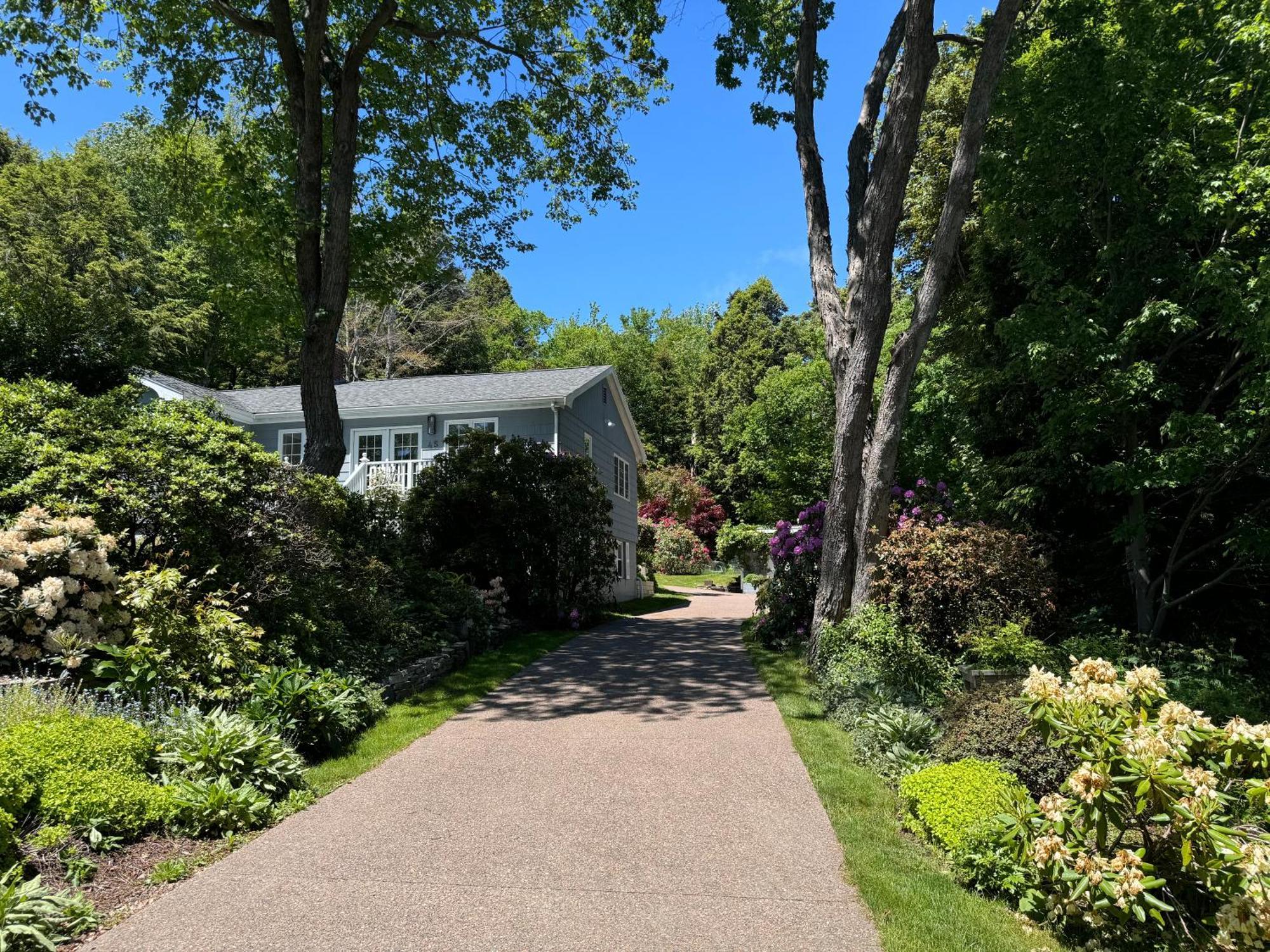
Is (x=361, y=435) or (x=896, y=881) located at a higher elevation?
(x=361, y=435)

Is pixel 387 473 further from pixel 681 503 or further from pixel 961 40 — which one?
pixel 681 503

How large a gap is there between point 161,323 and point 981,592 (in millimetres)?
27100

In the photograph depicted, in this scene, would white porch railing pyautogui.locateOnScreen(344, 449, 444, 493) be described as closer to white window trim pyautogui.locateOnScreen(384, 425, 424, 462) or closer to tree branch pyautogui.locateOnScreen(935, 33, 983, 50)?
white window trim pyautogui.locateOnScreen(384, 425, 424, 462)

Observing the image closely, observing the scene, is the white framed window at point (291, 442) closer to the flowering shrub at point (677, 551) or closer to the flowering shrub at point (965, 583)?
the flowering shrub at point (965, 583)

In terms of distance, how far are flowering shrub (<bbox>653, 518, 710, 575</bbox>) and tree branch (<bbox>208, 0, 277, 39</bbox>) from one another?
25.4m

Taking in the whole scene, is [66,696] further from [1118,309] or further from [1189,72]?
[1189,72]

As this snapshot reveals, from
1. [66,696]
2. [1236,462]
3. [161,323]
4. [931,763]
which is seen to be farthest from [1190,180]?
[161,323]

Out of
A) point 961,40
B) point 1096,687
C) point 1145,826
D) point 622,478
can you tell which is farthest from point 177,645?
point 622,478

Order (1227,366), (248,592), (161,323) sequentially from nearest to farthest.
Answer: (248,592)
(1227,366)
(161,323)

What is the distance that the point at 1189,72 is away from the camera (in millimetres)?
8078

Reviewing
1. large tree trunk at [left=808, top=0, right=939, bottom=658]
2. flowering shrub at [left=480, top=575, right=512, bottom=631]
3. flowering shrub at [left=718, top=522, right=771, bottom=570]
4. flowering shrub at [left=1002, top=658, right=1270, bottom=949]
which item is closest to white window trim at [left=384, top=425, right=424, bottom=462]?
flowering shrub at [left=480, top=575, right=512, bottom=631]

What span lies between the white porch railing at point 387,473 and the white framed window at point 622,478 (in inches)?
264

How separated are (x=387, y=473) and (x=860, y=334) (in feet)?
40.1

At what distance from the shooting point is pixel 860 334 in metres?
9.50
